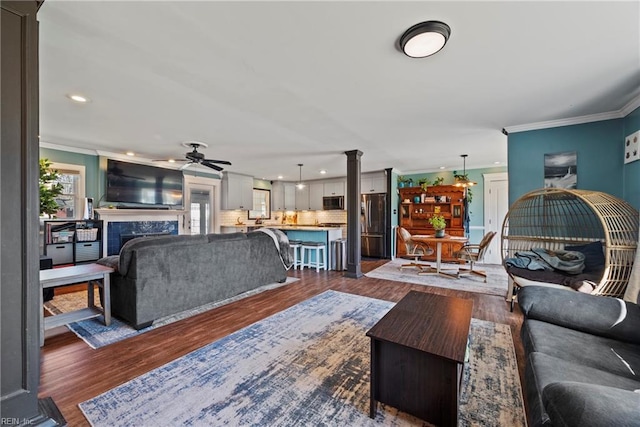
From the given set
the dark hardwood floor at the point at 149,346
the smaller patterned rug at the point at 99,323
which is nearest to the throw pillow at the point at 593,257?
the dark hardwood floor at the point at 149,346

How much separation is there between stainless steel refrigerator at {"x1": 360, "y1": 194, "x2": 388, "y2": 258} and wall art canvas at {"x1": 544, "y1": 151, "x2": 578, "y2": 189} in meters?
3.90

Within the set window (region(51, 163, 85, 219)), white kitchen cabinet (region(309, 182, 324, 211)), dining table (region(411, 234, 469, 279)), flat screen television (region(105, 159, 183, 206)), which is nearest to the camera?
window (region(51, 163, 85, 219))

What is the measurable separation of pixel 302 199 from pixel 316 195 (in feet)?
1.94

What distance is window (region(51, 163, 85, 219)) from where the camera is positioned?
15.2ft

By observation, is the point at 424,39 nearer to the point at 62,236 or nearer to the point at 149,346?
the point at 149,346

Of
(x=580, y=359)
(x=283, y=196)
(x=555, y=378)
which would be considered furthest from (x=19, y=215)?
(x=283, y=196)

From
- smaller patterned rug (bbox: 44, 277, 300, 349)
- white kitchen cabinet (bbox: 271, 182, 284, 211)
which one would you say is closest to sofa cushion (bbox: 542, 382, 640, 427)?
smaller patterned rug (bbox: 44, 277, 300, 349)

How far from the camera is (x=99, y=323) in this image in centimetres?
279

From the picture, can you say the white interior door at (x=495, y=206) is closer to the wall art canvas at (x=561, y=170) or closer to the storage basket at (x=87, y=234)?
the wall art canvas at (x=561, y=170)

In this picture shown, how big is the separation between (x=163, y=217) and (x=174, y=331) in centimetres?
413

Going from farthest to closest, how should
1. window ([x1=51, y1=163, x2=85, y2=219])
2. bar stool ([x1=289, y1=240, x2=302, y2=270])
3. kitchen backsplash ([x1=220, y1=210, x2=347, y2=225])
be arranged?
1. kitchen backsplash ([x1=220, y1=210, x2=347, y2=225])
2. bar stool ([x1=289, y1=240, x2=302, y2=270])
3. window ([x1=51, y1=163, x2=85, y2=219])

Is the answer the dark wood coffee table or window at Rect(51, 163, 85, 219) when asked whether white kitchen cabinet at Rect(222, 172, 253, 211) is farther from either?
the dark wood coffee table

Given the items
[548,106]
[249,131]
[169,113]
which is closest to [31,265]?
[169,113]

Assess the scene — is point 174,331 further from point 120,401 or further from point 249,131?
point 249,131
